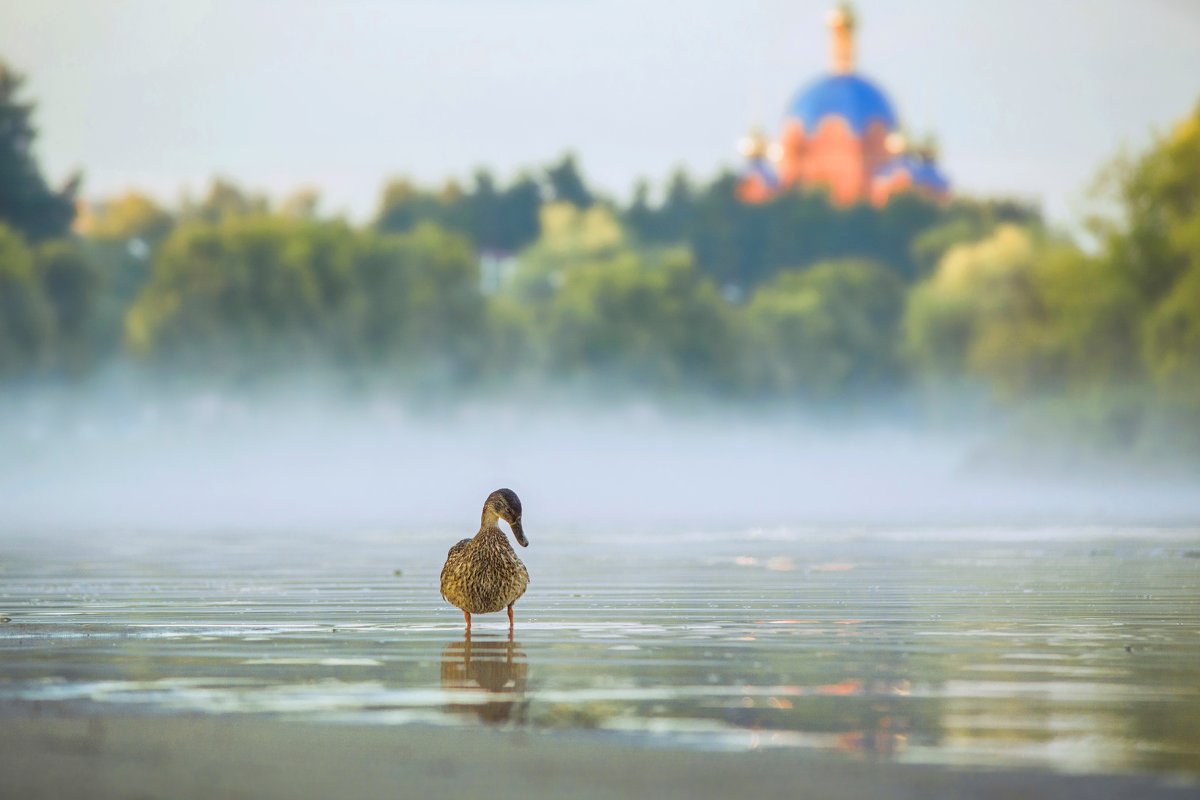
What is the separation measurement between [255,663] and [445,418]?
105879 mm

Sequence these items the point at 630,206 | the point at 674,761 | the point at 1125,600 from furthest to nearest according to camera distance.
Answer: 1. the point at 630,206
2. the point at 1125,600
3. the point at 674,761

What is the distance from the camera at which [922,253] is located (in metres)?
164

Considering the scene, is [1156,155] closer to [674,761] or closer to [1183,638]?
[1183,638]

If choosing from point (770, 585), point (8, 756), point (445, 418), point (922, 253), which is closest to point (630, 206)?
point (922, 253)

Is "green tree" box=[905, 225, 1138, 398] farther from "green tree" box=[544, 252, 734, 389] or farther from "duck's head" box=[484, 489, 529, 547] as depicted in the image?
"duck's head" box=[484, 489, 529, 547]

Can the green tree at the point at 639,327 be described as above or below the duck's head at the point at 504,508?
above

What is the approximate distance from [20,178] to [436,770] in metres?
114

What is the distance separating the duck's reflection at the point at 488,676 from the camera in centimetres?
1061

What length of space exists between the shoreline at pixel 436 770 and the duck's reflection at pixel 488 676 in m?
0.62

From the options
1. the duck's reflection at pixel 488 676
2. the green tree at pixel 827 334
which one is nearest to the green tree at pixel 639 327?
the green tree at pixel 827 334

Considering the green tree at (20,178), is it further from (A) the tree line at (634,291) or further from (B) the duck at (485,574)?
(B) the duck at (485,574)

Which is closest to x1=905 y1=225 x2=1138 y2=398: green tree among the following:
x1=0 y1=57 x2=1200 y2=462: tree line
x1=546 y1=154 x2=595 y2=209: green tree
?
x1=0 y1=57 x2=1200 y2=462: tree line

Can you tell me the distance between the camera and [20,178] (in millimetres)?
118688

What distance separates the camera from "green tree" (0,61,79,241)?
387ft
